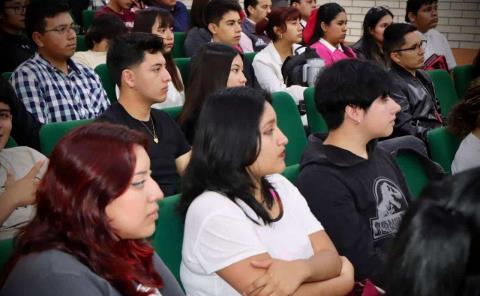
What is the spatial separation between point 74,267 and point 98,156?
0.22m

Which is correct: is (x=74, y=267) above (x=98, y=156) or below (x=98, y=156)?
below

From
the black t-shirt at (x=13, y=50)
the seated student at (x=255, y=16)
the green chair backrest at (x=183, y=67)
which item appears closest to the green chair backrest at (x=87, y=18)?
the seated student at (x=255, y=16)

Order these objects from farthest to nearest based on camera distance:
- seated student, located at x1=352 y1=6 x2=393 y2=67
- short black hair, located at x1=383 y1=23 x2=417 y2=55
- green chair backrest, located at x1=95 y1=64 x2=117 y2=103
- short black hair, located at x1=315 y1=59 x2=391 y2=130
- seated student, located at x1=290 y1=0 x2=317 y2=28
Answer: seated student, located at x1=290 y1=0 x2=317 y2=28 → seated student, located at x1=352 y1=6 x2=393 y2=67 → short black hair, located at x1=383 y1=23 x2=417 y2=55 → green chair backrest, located at x1=95 y1=64 x2=117 y2=103 → short black hair, located at x1=315 y1=59 x2=391 y2=130

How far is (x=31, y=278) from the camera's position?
1.27 meters

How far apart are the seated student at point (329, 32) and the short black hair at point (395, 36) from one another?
2.15 feet

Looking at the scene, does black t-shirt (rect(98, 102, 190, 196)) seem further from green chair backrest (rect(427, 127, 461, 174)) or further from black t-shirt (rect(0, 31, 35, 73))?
black t-shirt (rect(0, 31, 35, 73))

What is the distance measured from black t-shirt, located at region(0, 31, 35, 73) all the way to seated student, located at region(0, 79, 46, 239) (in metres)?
1.62

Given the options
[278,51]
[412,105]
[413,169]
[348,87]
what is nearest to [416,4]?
[278,51]

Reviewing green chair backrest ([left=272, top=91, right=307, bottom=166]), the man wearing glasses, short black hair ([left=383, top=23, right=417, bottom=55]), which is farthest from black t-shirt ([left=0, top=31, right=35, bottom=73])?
short black hair ([left=383, top=23, right=417, bottom=55])

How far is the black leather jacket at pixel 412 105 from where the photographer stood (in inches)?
135

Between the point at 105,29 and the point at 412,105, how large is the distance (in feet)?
6.09

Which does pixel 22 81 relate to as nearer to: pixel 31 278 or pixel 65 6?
pixel 65 6

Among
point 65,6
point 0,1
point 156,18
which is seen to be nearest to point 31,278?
point 65,6

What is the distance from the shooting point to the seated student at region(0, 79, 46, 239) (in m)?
2.02
